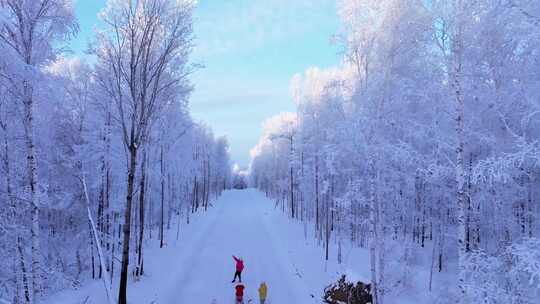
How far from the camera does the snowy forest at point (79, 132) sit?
9461 millimetres

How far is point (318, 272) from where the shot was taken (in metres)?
20.7

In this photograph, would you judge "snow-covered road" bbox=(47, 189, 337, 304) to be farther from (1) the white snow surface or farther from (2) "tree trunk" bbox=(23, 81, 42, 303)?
(2) "tree trunk" bbox=(23, 81, 42, 303)

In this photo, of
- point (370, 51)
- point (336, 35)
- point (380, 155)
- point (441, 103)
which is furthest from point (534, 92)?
point (336, 35)

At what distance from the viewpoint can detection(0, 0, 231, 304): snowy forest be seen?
946 cm

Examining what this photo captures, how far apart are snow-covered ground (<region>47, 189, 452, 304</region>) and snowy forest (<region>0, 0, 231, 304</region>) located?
4.81 feet

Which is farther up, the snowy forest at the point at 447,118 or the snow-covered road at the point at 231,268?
the snowy forest at the point at 447,118

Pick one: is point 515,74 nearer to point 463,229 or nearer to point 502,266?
point 463,229

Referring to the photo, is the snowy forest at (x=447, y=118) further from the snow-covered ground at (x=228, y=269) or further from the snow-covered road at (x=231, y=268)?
the snow-covered road at (x=231, y=268)

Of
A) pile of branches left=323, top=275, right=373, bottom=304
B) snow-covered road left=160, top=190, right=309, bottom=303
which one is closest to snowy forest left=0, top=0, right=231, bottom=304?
snow-covered road left=160, top=190, right=309, bottom=303

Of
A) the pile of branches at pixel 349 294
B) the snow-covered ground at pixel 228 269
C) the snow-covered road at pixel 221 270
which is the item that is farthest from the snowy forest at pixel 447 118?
the snow-covered road at pixel 221 270

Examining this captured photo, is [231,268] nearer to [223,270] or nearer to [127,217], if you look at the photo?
[223,270]

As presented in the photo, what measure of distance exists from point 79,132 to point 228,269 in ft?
38.9

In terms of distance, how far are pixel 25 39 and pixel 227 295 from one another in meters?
13.3

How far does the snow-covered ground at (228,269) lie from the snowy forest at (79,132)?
147 centimetres
